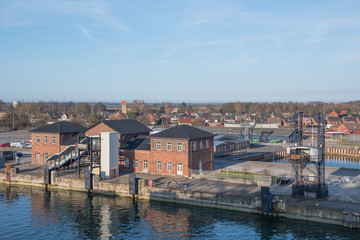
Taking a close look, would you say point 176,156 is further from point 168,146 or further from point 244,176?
point 244,176

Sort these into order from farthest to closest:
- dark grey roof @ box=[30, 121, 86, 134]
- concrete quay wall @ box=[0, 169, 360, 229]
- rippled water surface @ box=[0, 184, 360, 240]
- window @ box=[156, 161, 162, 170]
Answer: dark grey roof @ box=[30, 121, 86, 134] → window @ box=[156, 161, 162, 170] → concrete quay wall @ box=[0, 169, 360, 229] → rippled water surface @ box=[0, 184, 360, 240]

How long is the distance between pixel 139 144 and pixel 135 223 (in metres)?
18.2

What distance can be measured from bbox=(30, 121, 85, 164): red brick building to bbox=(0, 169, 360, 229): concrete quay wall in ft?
24.7

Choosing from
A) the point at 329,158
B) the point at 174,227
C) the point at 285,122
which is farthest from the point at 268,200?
the point at 285,122

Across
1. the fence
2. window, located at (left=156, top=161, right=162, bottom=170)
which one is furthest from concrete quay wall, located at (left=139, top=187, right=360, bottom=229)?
the fence

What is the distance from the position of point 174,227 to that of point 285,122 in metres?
122

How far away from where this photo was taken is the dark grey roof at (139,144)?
49938 millimetres

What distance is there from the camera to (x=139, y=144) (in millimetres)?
50875

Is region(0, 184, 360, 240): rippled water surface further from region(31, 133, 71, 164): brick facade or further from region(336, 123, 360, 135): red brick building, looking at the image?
region(336, 123, 360, 135): red brick building

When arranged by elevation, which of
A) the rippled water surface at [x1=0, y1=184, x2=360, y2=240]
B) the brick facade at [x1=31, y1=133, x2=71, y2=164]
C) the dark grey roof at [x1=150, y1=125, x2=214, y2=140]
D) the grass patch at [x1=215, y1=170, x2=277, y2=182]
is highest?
the dark grey roof at [x1=150, y1=125, x2=214, y2=140]

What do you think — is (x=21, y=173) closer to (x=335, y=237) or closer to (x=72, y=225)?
(x=72, y=225)

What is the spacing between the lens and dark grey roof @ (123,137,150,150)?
164 ft

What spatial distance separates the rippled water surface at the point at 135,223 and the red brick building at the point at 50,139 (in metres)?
15.0

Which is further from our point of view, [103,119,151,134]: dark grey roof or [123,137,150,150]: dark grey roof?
[103,119,151,134]: dark grey roof
